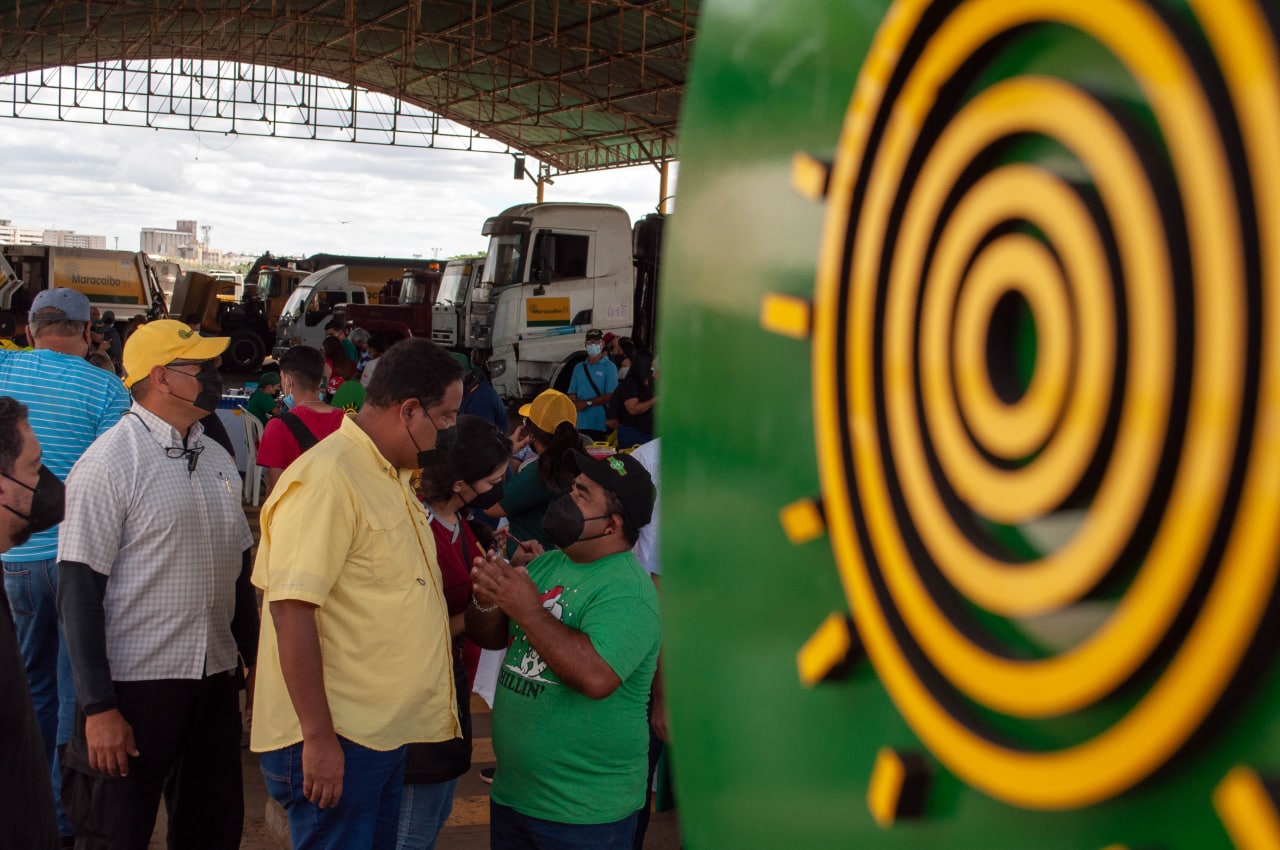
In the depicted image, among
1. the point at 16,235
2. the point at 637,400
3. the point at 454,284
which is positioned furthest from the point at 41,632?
the point at 16,235

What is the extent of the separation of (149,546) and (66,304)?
5.79 feet

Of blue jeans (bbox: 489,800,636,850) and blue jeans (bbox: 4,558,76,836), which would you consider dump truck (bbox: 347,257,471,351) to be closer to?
blue jeans (bbox: 4,558,76,836)

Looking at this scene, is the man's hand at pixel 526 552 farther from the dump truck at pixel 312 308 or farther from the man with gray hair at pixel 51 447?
the dump truck at pixel 312 308

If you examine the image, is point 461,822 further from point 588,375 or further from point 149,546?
point 588,375

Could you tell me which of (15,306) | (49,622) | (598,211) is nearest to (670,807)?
(49,622)

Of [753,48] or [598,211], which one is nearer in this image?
[753,48]

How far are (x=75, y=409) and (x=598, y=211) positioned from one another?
12970 mm

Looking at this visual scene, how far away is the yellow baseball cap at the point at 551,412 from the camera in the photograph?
202 inches

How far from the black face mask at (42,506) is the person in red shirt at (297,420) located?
2559mm

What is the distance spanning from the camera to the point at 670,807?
16.4ft

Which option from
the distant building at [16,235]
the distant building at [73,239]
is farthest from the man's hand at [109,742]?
the distant building at [73,239]

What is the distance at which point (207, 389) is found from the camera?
3.43 meters

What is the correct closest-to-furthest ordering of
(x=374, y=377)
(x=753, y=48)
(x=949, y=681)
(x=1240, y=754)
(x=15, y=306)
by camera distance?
(x=1240, y=754) → (x=949, y=681) → (x=753, y=48) → (x=374, y=377) → (x=15, y=306)

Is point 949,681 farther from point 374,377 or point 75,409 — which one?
point 75,409
